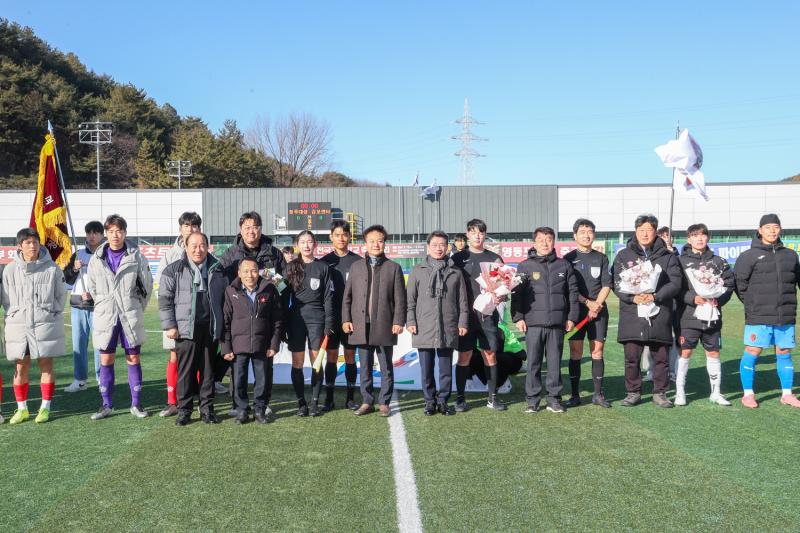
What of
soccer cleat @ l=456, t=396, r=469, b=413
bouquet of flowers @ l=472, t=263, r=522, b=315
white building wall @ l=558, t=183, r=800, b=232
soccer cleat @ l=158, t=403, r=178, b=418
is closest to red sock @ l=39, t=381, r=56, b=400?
soccer cleat @ l=158, t=403, r=178, b=418

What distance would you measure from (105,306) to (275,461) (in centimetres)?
267

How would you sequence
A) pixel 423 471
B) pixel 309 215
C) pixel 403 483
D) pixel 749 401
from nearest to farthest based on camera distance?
pixel 403 483
pixel 423 471
pixel 749 401
pixel 309 215

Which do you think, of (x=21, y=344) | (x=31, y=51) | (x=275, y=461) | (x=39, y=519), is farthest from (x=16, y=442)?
(x=31, y=51)

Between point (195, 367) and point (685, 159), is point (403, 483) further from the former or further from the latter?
point (685, 159)

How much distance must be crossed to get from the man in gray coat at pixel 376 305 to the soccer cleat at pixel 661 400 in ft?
9.49

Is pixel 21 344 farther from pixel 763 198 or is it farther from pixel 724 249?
pixel 763 198

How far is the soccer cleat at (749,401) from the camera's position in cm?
627

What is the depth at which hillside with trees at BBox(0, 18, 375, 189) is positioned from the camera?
167 ft

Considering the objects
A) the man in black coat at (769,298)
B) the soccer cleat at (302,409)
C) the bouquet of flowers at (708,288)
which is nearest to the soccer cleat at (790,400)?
the man in black coat at (769,298)

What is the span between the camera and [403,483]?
4191mm

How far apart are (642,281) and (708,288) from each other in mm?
788

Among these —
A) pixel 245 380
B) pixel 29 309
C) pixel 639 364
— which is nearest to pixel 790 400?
pixel 639 364

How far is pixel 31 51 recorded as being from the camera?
5650 cm

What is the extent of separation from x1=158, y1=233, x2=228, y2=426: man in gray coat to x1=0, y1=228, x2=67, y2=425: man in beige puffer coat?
3.91ft
